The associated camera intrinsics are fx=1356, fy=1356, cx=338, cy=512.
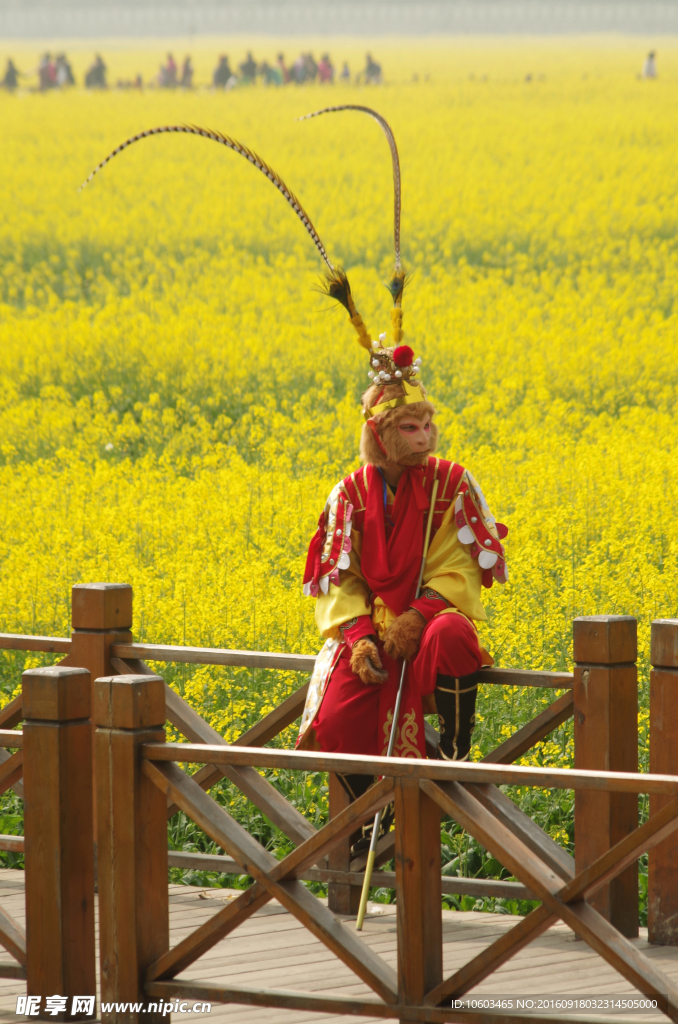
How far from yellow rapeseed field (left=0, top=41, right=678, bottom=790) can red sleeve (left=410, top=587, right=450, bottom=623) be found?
1.57m

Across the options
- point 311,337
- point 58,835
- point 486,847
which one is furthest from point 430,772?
point 311,337

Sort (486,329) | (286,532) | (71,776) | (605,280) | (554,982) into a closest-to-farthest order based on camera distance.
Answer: (71,776) → (554,982) → (286,532) → (486,329) → (605,280)

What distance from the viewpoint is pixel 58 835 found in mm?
2770

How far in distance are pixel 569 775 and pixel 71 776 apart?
105 centimetres

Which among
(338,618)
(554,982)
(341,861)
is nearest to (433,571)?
(338,618)

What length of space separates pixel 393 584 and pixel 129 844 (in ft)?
4.08

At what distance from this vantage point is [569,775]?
234cm

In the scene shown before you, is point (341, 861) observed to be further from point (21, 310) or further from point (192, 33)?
point (192, 33)

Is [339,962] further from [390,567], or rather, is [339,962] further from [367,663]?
[390,567]

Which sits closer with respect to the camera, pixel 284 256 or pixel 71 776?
pixel 71 776

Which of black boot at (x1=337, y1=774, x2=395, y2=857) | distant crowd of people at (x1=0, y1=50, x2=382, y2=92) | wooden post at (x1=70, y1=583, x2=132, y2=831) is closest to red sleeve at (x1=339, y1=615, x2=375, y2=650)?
black boot at (x1=337, y1=774, x2=395, y2=857)

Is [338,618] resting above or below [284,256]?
below

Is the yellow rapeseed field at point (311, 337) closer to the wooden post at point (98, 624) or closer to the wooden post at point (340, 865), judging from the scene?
the wooden post at point (98, 624)

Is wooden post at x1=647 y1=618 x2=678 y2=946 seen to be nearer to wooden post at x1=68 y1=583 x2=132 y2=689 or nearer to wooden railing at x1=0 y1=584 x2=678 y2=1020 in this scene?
wooden railing at x1=0 y1=584 x2=678 y2=1020
